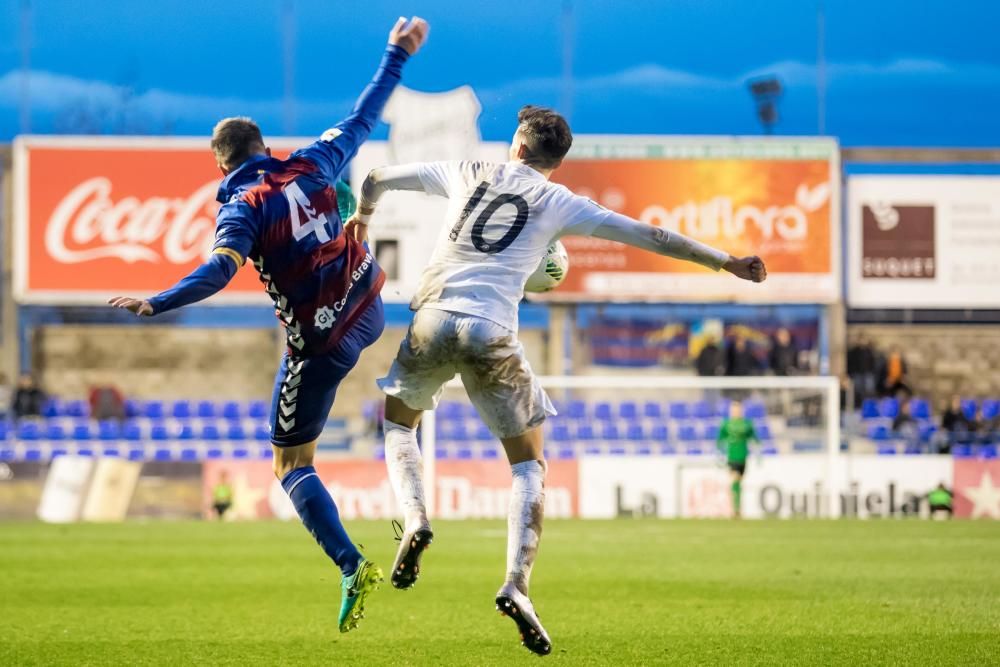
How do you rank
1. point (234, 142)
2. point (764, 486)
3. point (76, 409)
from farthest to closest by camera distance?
point (76, 409) → point (764, 486) → point (234, 142)

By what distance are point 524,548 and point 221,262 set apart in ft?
6.08

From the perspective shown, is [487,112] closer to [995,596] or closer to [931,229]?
[995,596]

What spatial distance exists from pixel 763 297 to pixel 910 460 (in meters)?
7.11

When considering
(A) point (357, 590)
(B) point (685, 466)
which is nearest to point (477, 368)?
(A) point (357, 590)

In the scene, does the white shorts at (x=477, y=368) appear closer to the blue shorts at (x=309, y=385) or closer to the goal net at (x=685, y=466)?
the blue shorts at (x=309, y=385)

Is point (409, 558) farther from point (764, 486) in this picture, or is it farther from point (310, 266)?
point (764, 486)

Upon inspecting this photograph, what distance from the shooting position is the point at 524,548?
654cm

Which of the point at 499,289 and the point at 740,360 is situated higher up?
the point at 499,289

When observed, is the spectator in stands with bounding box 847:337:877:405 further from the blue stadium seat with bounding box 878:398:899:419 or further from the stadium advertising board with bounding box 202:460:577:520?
the stadium advertising board with bounding box 202:460:577:520

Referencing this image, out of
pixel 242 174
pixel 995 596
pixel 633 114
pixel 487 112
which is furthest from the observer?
pixel 633 114

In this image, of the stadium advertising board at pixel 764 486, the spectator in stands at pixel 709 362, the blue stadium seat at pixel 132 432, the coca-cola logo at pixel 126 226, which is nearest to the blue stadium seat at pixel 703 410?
the spectator in stands at pixel 709 362

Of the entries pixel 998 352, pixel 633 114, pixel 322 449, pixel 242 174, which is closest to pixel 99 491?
pixel 322 449

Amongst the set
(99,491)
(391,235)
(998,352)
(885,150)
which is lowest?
(99,491)

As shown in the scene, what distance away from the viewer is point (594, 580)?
1202cm
